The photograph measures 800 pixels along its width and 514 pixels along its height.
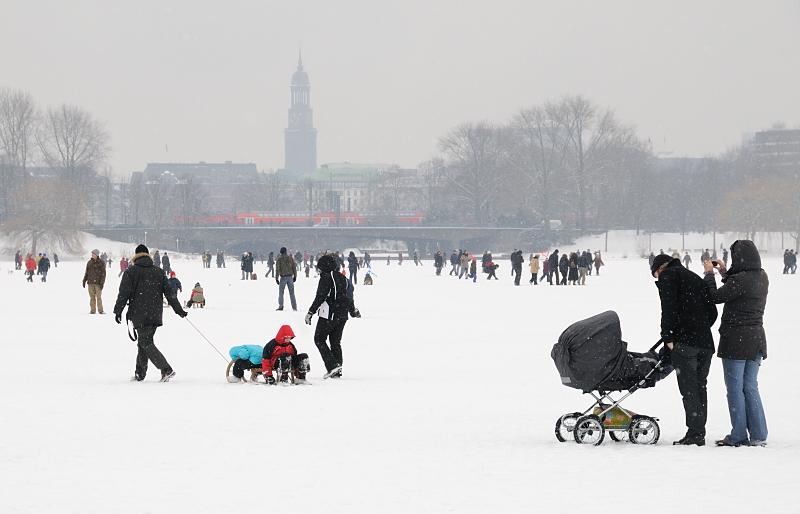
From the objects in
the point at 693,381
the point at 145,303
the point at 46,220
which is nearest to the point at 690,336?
the point at 693,381

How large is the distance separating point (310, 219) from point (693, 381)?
129885 mm

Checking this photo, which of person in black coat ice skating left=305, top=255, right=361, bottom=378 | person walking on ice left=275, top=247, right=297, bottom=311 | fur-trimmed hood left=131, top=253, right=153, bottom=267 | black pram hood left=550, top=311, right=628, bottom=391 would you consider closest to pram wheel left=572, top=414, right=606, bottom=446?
black pram hood left=550, top=311, right=628, bottom=391

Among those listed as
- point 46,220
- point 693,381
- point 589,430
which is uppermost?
point 46,220

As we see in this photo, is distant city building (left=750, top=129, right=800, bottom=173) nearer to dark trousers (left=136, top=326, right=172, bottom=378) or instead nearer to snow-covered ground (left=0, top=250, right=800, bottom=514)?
snow-covered ground (left=0, top=250, right=800, bottom=514)

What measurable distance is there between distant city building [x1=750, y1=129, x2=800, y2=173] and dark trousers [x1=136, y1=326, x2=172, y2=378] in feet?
465

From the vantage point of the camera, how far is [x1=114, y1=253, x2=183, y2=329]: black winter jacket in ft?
43.5

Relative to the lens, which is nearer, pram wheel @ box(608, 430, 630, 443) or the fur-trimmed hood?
pram wheel @ box(608, 430, 630, 443)

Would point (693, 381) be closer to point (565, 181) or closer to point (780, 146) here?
point (565, 181)

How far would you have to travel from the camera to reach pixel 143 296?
1333 centimetres

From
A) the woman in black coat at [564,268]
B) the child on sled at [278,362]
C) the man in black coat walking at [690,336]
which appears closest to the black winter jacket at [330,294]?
the child on sled at [278,362]

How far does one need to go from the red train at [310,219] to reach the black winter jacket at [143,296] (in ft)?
367

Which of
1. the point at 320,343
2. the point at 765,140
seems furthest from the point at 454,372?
the point at 765,140

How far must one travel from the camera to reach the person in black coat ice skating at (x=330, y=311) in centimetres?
1366

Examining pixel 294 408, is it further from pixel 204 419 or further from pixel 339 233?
pixel 339 233
